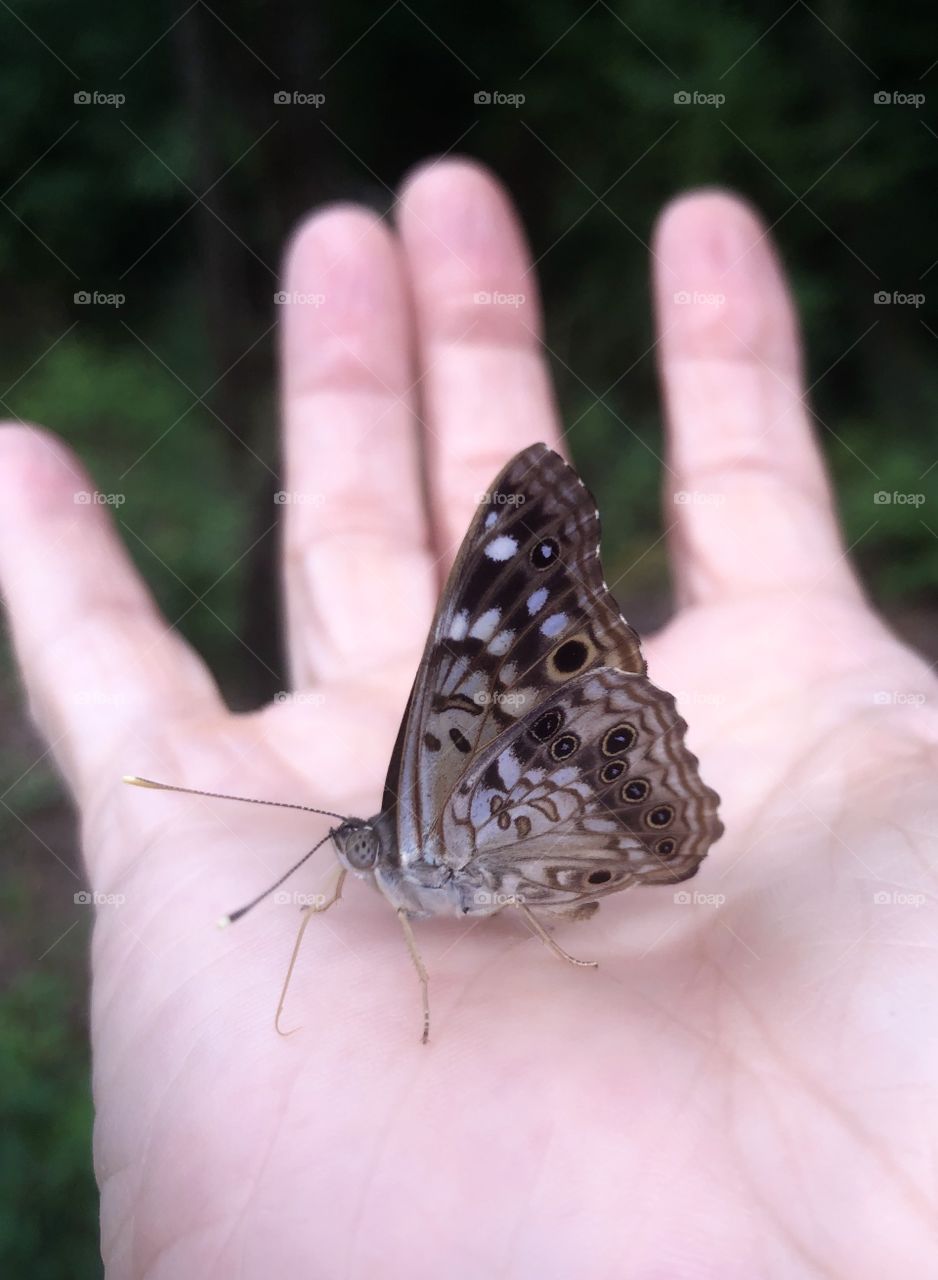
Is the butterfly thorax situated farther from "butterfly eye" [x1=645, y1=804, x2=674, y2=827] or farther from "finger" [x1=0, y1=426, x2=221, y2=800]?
"finger" [x1=0, y1=426, x2=221, y2=800]

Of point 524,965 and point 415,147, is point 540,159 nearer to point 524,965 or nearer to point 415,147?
point 415,147

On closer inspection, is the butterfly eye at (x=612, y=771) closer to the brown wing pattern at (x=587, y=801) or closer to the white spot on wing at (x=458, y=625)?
the brown wing pattern at (x=587, y=801)

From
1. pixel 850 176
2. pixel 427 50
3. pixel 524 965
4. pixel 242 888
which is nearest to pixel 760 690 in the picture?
pixel 524 965

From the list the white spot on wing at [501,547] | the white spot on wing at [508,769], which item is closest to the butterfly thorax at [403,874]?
the white spot on wing at [508,769]

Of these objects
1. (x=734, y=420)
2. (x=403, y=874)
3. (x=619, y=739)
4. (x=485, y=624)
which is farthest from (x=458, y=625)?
(x=734, y=420)

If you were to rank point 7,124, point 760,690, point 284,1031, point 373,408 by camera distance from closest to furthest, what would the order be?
point 284,1031 → point 760,690 → point 373,408 → point 7,124
